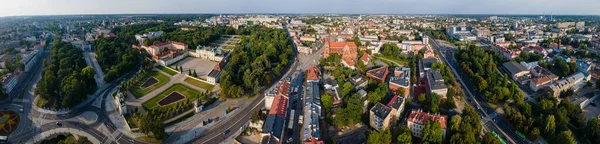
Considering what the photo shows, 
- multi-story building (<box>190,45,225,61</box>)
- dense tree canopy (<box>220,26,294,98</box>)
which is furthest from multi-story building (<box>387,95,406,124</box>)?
multi-story building (<box>190,45,225,61</box>)

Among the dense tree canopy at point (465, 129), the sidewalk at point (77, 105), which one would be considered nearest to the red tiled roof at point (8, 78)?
the sidewalk at point (77, 105)

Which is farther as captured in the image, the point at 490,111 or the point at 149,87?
the point at 149,87

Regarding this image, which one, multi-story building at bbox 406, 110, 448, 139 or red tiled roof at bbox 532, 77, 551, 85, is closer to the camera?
multi-story building at bbox 406, 110, 448, 139

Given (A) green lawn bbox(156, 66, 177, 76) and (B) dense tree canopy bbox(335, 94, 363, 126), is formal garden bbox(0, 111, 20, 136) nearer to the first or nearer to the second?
(A) green lawn bbox(156, 66, 177, 76)

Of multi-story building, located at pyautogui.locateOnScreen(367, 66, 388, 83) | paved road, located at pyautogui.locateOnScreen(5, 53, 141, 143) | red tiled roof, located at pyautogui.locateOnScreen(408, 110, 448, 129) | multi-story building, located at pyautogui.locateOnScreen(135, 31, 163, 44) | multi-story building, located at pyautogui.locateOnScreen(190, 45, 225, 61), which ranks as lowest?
paved road, located at pyautogui.locateOnScreen(5, 53, 141, 143)

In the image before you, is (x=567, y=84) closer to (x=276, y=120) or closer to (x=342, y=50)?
(x=342, y=50)

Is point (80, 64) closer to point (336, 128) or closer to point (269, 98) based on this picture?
point (269, 98)

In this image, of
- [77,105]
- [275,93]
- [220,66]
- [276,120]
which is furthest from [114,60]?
[276,120]
